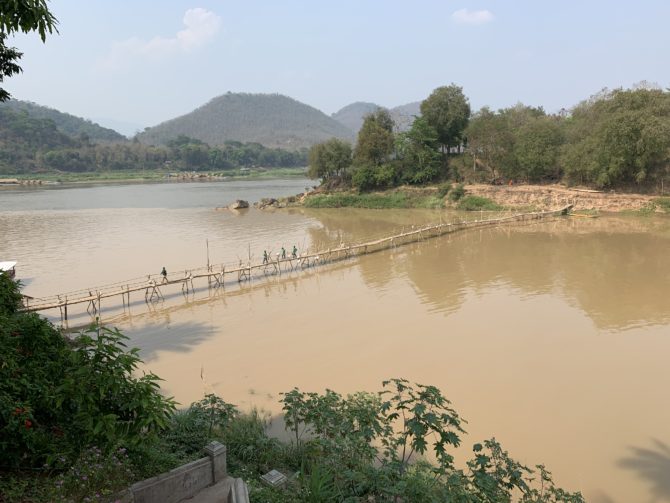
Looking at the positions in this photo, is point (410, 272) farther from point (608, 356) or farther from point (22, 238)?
point (22, 238)

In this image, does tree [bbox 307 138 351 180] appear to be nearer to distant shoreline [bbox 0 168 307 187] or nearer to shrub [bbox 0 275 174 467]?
distant shoreline [bbox 0 168 307 187]

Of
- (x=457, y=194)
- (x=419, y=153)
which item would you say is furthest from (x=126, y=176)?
(x=457, y=194)

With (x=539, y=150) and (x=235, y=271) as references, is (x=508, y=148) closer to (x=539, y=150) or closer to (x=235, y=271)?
(x=539, y=150)

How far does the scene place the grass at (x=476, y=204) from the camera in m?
42.9

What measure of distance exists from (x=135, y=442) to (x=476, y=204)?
42.5 meters

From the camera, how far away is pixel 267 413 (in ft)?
33.9

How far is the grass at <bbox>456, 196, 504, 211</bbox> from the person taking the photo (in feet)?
141

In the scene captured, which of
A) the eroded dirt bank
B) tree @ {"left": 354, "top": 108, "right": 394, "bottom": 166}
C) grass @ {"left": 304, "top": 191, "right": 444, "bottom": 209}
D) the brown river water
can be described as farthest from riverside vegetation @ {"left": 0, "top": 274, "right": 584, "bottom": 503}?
tree @ {"left": 354, "top": 108, "right": 394, "bottom": 166}

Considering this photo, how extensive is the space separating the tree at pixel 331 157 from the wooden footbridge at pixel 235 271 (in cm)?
2107

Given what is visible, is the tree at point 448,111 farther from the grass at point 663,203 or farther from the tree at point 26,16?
the tree at point 26,16

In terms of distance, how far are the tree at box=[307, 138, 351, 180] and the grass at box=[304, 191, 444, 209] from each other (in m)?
3.92

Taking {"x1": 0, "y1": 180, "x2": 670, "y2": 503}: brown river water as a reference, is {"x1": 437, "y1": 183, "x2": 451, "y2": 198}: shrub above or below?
above

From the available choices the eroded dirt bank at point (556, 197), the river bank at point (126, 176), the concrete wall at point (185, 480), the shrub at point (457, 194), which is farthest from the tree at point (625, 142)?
the river bank at point (126, 176)

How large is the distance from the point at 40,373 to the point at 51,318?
12966 millimetres
